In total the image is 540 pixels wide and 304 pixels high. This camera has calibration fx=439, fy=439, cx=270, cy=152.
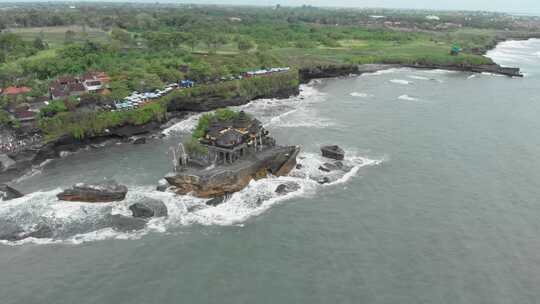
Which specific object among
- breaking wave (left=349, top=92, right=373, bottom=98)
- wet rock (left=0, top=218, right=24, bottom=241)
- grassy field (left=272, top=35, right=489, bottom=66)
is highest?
grassy field (left=272, top=35, right=489, bottom=66)

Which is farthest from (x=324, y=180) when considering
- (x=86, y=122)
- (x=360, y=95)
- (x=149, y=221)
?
(x=360, y=95)

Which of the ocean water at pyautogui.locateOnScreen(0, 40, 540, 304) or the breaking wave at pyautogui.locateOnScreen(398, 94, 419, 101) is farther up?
the breaking wave at pyautogui.locateOnScreen(398, 94, 419, 101)

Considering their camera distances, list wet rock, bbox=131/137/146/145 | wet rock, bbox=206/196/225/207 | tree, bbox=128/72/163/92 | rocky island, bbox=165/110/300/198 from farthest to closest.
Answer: tree, bbox=128/72/163/92 < wet rock, bbox=131/137/146/145 < rocky island, bbox=165/110/300/198 < wet rock, bbox=206/196/225/207

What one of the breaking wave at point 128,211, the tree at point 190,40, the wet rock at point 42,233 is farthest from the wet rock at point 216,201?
the tree at point 190,40

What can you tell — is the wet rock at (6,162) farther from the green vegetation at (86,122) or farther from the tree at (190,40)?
the tree at (190,40)

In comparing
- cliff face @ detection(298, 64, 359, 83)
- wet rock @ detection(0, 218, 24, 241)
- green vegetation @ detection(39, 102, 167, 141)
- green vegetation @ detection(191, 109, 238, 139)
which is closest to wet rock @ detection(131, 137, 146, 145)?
green vegetation @ detection(39, 102, 167, 141)

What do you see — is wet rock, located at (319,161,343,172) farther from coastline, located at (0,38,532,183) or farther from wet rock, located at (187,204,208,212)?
coastline, located at (0,38,532,183)
